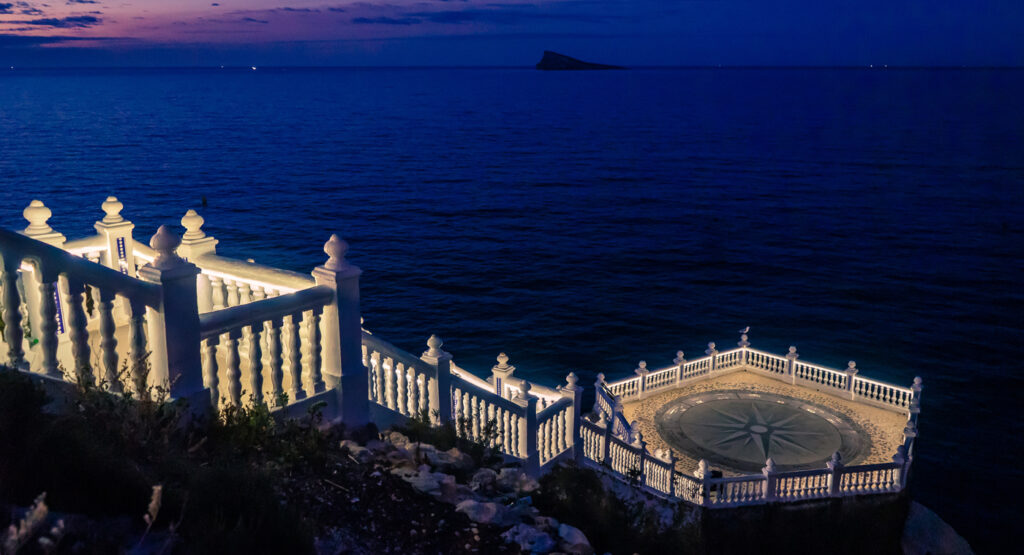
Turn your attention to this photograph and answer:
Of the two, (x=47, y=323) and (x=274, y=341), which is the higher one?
(x=47, y=323)

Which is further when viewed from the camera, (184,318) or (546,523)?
(184,318)

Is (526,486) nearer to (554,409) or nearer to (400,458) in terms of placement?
(400,458)

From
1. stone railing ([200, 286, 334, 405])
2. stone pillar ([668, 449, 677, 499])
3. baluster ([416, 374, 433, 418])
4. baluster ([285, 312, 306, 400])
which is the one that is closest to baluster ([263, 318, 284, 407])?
stone railing ([200, 286, 334, 405])

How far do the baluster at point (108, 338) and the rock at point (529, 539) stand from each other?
3370mm

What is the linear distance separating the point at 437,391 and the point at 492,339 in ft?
74.2

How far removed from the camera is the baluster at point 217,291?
9148 mm

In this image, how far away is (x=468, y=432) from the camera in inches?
388

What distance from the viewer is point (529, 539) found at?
5.71m

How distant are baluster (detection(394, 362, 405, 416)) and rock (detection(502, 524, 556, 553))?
11.5 ft

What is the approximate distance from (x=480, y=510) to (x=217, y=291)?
4741mm

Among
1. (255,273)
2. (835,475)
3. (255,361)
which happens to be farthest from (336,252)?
(835,475)

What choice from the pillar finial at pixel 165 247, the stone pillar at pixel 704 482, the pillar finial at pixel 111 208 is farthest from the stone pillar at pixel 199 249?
the stone pillar at pixel 704 482

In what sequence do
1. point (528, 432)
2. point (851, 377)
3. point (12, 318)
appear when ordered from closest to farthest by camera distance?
point (12, 318) → point (528, 432) → point (851, 377)

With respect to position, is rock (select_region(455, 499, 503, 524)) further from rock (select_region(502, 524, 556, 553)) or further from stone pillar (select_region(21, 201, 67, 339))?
stone pillar (select_region(21, 201, 67, 339))
